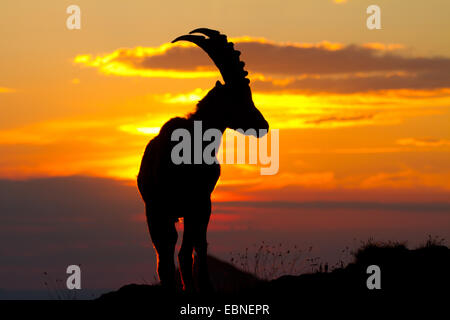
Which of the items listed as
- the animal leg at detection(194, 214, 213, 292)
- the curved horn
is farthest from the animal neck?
the animal leg at detection(194, 214, 213, 292)

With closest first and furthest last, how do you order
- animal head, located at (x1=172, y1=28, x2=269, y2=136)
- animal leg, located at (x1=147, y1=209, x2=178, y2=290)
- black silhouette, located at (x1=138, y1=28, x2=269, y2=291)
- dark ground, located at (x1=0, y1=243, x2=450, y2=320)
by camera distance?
dark ground, located at (x1=0, y1=243, x2=450, y2=320)
black silhouette, located at (x1=138, y1=28, x2=269, y2=291)
animal leg, located at (x1=147, y1=209, x2=178, y2=290)
animal head, located at (x1=172, y1=28, x2=269, y2=136)

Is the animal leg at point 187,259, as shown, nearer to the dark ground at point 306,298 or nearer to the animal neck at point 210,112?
the dark ground at point 306,298

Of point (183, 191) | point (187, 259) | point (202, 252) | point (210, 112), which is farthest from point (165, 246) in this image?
point (210, 112)

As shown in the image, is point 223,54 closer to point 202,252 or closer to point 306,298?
point 202,252

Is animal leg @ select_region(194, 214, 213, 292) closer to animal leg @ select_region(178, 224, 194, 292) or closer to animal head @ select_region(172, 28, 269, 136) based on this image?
animal leg @ select_region(178, 224, 194, 292)

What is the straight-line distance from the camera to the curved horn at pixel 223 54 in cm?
1650

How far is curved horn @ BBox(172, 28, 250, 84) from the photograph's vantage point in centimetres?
1650

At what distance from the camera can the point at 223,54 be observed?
1658 cm

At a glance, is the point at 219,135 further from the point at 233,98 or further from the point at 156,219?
the point at 156,219

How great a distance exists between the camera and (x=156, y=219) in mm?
15930

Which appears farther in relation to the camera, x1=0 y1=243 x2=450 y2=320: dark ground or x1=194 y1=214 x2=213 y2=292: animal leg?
x1=194 y1=214 x2=213 y2=292: animal leg
